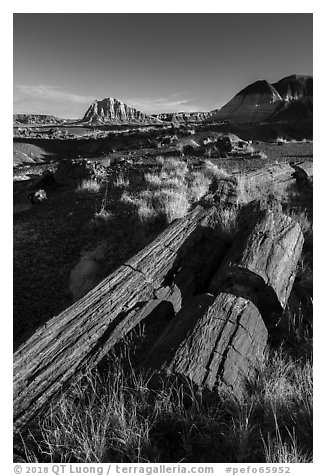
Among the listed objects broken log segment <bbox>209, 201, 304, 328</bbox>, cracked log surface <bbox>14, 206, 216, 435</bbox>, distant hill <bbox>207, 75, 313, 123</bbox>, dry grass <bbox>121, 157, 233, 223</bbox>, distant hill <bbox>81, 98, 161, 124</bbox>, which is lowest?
cracked log surface <bbox>14, 206, 216, 435</bbox>

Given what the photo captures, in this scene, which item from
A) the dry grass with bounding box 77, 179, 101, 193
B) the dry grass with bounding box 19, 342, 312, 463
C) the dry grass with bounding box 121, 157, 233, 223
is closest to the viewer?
the dry grass with bounding box 19, 342, 312, 463

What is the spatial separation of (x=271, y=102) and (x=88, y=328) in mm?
58987

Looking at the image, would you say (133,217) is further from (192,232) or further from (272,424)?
(272,424)

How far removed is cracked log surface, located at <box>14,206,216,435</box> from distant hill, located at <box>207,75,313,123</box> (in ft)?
160

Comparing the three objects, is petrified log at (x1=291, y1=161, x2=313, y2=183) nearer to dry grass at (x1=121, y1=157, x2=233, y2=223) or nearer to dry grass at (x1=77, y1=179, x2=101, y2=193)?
dry grass at (x1=121, y1=157, x2=233, y2=223)

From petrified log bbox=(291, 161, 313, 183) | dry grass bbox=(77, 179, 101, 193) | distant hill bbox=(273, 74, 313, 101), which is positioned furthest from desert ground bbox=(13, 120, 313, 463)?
distant hill bbox=(273, 74, 313, 101)

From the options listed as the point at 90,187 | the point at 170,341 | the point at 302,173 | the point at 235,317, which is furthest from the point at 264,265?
the point at 302,173

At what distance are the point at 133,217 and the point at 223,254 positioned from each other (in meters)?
3.13

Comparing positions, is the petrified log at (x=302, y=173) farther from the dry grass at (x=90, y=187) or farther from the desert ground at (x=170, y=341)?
the dry grass at (x=90, y=187)

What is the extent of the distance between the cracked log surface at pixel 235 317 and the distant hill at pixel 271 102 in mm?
48237

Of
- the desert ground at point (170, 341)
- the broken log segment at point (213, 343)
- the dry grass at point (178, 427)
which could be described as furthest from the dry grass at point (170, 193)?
the dry grass at point (178, 427)

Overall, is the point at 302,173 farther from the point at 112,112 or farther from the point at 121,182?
the point at 112,112

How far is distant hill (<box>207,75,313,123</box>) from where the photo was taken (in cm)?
4861

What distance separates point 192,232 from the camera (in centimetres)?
495
